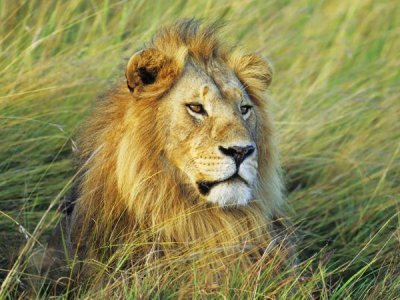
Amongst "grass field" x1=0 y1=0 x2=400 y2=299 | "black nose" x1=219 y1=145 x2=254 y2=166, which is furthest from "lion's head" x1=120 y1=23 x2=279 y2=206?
"grass field" x1=0 y1=0 x2=400 y2=299

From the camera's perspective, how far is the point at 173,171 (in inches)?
173

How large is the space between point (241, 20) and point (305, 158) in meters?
1.37

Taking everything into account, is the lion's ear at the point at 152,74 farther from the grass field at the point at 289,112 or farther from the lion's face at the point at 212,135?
the grass field at the point at 289,112

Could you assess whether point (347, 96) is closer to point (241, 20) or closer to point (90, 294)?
point (241, 20)

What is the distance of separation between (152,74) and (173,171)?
1.47 ft

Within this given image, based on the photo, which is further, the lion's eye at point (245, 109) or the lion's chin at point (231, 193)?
the lion's eye at point (245, 109)

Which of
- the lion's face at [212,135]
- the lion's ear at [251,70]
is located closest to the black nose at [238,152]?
the lion's face at [212,135]

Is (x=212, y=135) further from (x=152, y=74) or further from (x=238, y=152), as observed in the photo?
(x=152, y=74)

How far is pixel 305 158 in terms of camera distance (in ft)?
20.4

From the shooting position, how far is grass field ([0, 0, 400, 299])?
16.4 feet

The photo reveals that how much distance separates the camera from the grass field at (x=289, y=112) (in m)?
5.01

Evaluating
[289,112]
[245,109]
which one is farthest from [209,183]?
[289,112]

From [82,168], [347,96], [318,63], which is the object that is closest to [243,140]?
[82,168]

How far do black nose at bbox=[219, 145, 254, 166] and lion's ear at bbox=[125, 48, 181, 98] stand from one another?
465 mm
